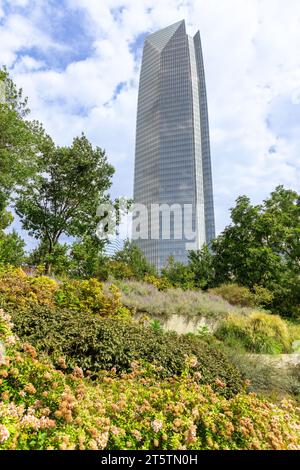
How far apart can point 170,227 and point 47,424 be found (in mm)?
79059

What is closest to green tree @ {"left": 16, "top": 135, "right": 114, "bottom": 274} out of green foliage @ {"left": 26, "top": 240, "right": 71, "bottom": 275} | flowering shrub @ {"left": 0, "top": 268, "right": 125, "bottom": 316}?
green foliage @ {"left": 26, "top": 240, "right": 71, "bottom": 275}

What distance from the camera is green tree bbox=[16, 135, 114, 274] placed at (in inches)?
533

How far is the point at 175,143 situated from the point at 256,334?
9294cm

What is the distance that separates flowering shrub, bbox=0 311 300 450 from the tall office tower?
7630 cm

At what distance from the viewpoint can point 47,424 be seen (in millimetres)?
1965

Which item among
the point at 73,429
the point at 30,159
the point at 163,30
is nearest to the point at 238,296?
the point at 30,159

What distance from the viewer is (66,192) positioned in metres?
13.8

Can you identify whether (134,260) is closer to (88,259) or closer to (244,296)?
(88,259)

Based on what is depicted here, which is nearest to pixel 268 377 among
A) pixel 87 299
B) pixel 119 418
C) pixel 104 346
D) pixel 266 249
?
pixel 104 346

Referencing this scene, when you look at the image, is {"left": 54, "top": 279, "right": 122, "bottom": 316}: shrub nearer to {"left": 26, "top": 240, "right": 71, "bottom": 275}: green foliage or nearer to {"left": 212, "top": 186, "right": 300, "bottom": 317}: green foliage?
{"left": 26, "top": 240, "right": 71, "bottom": 275}: green foliage

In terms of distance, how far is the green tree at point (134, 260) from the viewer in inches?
527

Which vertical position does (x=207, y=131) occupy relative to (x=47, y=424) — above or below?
above

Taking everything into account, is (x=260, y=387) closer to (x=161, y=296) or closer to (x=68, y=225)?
(x=161, y=296)

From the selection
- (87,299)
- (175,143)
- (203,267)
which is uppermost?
(175,143)
